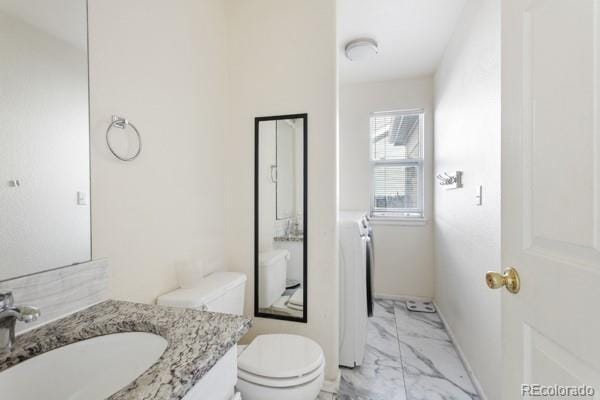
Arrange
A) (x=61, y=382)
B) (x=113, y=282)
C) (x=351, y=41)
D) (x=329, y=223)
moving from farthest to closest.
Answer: (x=351, y=41) < (x=329, y=223) < (x=113, y=282) < (x=61, y=382)

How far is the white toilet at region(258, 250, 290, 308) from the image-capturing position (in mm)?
1787

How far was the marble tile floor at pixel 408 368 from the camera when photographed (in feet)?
5.58

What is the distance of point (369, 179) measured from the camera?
130 inches

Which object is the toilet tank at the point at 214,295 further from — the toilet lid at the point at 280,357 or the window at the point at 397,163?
the window at the point at 397,163

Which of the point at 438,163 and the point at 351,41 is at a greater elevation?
the point at 351,41

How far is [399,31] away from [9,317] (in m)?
2.78

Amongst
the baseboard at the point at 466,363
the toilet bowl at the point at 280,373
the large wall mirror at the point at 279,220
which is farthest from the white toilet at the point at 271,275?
the baseboard at the point at 466,363

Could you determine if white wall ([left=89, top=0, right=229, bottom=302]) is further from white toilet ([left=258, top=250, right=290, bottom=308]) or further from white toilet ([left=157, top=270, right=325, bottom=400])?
white toilet ([left=258, top=250, right=290, bottom=308])

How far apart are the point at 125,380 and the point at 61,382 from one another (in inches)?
6.0

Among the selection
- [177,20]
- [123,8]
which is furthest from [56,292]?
[177,20]

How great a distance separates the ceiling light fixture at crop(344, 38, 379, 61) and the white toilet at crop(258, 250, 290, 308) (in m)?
1.89

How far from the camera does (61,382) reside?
0.70 metres

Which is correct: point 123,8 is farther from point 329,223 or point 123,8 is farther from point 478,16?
point 478,16

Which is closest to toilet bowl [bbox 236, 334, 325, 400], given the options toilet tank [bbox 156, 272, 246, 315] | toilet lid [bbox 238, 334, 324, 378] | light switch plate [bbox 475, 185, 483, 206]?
toilet lid [bbox 238, 334, 324, 378]
